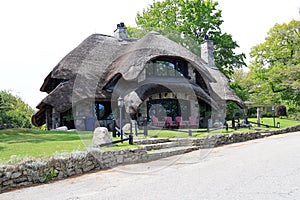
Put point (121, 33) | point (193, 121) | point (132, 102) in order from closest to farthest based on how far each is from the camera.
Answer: point (132, 102)
point (193, 121)
point (121, 33)

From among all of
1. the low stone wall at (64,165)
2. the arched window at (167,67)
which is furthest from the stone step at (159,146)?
the arched window at (167,67)

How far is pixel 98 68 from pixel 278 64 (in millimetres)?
20105

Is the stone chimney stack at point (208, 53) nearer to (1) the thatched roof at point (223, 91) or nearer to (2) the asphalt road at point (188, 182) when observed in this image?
(1) the thatched roof at point (223, 91)

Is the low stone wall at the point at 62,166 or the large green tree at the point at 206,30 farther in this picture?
the large green tree at the point at 206,30

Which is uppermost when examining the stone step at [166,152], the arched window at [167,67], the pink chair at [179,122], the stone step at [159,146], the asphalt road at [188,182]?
the arched window at [167,67]

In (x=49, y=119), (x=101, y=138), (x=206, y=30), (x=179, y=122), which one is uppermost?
(x=206, y=30)

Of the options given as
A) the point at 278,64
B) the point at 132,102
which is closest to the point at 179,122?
the point at 132,102

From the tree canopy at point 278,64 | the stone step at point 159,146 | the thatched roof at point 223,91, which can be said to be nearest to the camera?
the stone step at point 159,146

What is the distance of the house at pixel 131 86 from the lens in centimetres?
1577

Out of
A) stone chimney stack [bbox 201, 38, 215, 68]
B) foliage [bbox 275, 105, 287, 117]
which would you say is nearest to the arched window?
stone chimney stack [bbox 201, 38, 215, 68]

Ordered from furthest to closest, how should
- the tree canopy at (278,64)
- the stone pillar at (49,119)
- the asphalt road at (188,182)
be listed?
1. the tree canopy at (278,64)
2. the stone pillar at (49,119)
3. the asphalt road at (188,182)

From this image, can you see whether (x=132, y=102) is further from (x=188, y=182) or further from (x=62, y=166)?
(x=188, y=182)

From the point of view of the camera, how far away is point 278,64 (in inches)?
1150

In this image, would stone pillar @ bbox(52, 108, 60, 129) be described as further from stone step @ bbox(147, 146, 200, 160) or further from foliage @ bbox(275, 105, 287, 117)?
foliage @ bbox(275, 105, 287, 117)
